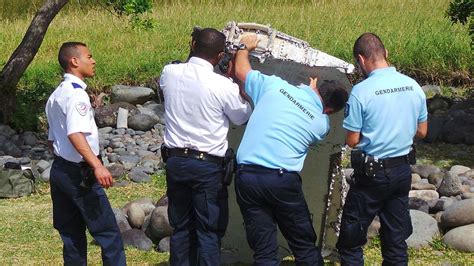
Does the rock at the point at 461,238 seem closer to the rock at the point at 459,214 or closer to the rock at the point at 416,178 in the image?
the rock at the point at 459,214

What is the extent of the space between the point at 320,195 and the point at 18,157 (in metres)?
5.97

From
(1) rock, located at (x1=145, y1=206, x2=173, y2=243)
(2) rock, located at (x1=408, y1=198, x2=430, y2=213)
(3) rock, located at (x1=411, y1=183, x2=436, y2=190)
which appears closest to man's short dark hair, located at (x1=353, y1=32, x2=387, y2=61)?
(1) rock, located at (x1=145, y1=206, x2=173, y2=243)

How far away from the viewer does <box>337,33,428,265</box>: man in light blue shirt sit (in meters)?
5.82

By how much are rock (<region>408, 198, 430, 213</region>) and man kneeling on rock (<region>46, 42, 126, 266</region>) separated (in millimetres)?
2985

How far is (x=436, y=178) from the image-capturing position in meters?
9.69

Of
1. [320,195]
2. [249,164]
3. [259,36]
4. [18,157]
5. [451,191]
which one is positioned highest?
[259,36]

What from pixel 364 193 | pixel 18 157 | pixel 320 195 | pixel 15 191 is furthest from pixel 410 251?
pixel 18 157

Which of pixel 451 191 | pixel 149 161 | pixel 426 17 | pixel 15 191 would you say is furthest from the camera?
pixel 426 17

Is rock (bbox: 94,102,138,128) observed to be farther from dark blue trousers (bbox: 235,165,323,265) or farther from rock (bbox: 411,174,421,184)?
dark blue trousers (bbox: 235,165,323,265)

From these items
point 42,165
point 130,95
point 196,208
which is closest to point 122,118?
point 130,95

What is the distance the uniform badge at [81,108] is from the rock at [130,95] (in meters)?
8.30

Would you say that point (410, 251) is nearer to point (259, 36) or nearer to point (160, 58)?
point (259, 36)

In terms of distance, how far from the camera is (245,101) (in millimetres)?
6125

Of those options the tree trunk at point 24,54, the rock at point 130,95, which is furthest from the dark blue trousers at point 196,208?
the rock at point 130,95
